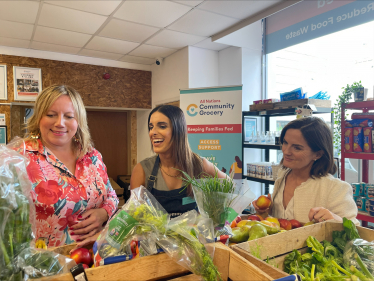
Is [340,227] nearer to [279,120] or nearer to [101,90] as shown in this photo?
[279,120]

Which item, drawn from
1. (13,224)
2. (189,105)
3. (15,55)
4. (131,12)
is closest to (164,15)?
(131,12)

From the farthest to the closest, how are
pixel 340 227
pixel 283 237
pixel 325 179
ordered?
pixel 325 179, pixel 340 227, pixel 283 237

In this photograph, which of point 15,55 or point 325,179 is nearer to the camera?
point 325,179

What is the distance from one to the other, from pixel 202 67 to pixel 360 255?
3686mm

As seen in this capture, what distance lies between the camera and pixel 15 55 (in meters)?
4.12

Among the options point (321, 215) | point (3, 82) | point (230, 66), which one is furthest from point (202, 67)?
point (321, 215)

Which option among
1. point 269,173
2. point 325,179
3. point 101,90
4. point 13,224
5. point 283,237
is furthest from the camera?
point 101,90

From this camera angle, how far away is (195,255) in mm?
785

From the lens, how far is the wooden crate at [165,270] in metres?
0.73

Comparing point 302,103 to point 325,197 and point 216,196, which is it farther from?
point 216,196

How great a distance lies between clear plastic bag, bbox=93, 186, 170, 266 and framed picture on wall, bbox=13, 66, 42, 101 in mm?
4168

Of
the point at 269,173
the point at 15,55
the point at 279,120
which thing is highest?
the point at 15,55

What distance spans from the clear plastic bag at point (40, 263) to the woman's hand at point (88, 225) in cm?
57

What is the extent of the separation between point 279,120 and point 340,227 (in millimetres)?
3034
